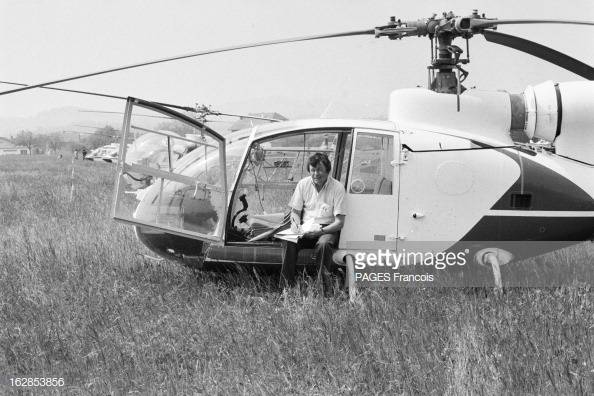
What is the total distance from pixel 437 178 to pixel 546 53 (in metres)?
1.47

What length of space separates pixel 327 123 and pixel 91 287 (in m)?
2.75

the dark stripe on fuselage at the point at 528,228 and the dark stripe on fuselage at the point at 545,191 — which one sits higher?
the dark stripe on fuselage at the point at 545,191

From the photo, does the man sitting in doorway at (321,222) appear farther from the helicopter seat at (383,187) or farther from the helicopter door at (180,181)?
the helicopter door at (180,181)

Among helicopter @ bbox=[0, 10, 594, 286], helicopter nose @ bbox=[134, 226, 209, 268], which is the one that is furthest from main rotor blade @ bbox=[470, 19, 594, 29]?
helicopter nose @ bbox=[134, 226, 209, 268]

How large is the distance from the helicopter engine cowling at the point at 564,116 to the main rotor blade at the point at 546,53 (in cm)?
11

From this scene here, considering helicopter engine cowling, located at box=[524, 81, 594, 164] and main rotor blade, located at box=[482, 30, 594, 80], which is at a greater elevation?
main rotor blade, located at box=[482, 30, 594, 80]

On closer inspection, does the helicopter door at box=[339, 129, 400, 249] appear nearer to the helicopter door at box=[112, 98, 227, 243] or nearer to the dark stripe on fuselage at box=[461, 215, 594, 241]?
the dark stripe on fuselage at box=[461, 215, 594, 241]

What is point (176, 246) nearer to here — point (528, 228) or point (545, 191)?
point (528, 228)

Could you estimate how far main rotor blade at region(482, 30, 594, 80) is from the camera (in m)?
5.51

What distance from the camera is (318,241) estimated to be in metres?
5.66

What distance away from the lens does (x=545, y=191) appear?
5.73 m

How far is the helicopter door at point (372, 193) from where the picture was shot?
18.6ft

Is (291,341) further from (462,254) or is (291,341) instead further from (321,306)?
(462,254)

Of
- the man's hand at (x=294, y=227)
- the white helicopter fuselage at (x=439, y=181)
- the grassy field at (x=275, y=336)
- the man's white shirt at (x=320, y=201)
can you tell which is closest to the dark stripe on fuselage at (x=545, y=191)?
the white helicopter fuselage at (x=439, y=181)
